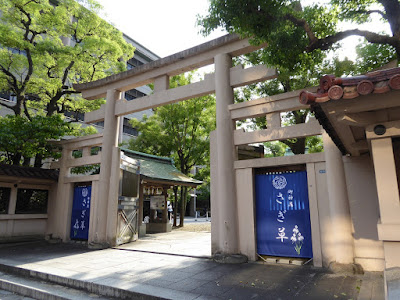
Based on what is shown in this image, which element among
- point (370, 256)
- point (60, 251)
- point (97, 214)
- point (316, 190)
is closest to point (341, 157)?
point (316, 190)

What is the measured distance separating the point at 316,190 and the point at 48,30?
44.9ft

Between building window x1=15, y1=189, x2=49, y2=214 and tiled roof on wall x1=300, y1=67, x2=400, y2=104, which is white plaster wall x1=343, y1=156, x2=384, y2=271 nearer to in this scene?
tiled roof on wall x1=300, y1=67, x2=400, y2=104

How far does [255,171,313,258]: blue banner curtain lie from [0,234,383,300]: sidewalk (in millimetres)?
482

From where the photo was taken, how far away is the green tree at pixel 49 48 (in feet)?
39.3

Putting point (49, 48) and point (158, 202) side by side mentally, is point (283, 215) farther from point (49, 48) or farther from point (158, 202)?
point (49, 48)

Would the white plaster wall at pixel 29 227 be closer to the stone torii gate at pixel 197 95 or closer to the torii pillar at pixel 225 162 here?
the stone torii gate at pixel 197 95

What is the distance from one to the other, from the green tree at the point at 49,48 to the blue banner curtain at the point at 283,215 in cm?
1046

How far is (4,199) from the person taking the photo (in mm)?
11258

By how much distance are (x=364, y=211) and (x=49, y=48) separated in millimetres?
13774

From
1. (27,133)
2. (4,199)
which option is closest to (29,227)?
(4,199)

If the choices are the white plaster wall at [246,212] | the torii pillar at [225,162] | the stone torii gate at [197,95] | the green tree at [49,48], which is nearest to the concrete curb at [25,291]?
the stone torii gate at [197,95]

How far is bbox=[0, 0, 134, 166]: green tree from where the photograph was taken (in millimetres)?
11969

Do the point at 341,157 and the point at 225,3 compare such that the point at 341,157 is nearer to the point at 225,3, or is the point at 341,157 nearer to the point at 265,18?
the point at 265,18

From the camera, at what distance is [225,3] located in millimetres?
5773
